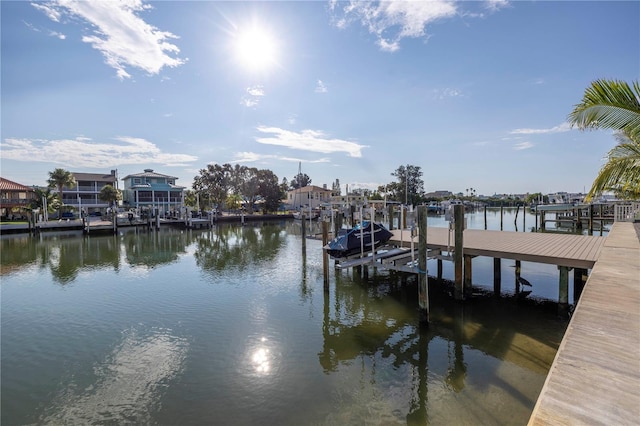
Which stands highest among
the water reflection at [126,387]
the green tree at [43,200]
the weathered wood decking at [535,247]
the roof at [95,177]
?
the roof at [95,177]

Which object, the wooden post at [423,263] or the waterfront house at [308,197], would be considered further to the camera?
the waterfront house at [308,197]

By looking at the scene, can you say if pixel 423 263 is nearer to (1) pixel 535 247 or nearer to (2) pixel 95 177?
(1) pixel 535 247

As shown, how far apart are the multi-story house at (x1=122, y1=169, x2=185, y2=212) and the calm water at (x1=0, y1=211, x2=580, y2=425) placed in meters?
46.4

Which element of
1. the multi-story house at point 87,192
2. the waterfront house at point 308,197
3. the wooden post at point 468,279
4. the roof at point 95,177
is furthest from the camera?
the waterfront house at point 308,197

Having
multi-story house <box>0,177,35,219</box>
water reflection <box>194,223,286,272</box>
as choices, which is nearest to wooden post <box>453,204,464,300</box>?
water reflection <box>194,223,286,272</box>

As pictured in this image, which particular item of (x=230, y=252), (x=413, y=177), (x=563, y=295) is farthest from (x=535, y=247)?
(x=413, y=177)

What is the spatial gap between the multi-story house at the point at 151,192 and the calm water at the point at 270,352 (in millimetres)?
46400

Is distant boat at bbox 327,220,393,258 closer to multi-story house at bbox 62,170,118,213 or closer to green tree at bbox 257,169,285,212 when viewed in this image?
green tree at bbox 257,169,285,212

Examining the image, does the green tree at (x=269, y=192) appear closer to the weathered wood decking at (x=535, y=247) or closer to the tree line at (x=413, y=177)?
the tree line at (x=413, y=177)

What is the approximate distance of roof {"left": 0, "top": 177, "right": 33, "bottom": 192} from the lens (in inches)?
1955

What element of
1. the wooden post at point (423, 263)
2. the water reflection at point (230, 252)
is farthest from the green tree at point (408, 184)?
the wooden post at point (423, 263)

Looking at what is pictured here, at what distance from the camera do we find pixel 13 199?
163ft

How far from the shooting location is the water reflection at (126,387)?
21.0 feet

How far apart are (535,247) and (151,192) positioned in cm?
6239
